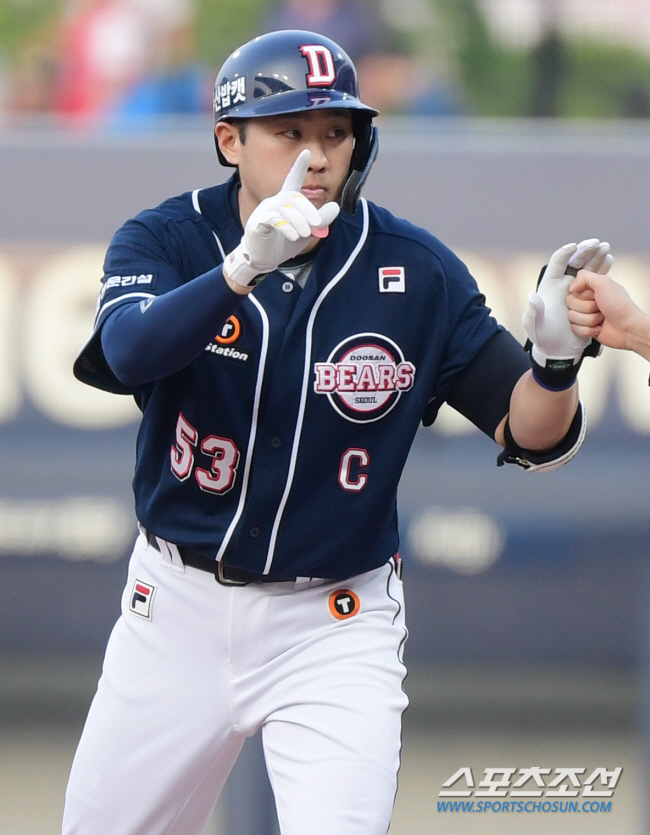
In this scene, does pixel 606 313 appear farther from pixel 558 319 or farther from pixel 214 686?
pixel 214 686

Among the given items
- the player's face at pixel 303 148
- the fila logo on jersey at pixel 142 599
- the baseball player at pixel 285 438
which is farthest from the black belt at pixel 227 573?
the player's face at pixel 303 148

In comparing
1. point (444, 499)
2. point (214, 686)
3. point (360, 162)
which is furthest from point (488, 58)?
point (214, 686)

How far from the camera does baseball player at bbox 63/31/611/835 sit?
7.00 ft

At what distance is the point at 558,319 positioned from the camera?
2.14 metres

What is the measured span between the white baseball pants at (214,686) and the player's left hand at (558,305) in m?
0.53

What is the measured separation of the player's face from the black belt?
25.7 inches

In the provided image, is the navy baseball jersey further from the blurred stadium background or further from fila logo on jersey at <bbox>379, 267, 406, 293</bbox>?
the blurred stadium background

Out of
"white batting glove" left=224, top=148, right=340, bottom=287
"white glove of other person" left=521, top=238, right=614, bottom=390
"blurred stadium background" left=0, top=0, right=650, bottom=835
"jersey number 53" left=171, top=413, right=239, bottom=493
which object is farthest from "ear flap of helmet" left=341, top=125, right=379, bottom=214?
"blurred stadium background" left=0, top=0, right=650, bottom=835

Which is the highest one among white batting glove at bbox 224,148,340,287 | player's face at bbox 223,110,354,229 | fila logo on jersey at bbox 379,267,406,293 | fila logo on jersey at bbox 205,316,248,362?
player's face at bbox 223,110,354,229

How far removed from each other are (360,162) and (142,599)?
888 mm

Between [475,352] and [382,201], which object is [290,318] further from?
[382,201]

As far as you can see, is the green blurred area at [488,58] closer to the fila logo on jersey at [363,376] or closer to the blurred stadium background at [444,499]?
the blurred stadium background at [444,499]

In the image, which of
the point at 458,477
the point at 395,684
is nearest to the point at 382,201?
the point at 458,477

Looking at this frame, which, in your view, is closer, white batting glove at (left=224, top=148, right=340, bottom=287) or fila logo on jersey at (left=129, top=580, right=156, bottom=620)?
white batting glove at (left=224, top=148, right=340, bottom=287)
